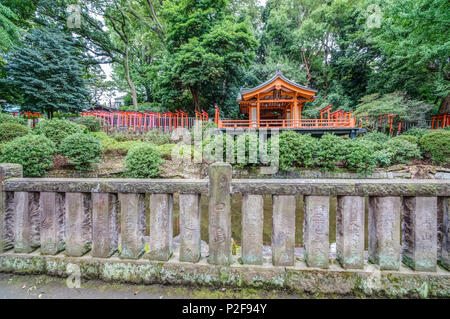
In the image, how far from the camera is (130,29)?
17094 millimetres

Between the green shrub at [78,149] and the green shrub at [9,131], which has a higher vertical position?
the green shrub at [9,131]

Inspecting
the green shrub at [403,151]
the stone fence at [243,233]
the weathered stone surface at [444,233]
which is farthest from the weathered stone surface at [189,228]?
the green shrub at [403,151]

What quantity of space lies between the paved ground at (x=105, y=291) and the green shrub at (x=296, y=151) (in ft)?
21.1

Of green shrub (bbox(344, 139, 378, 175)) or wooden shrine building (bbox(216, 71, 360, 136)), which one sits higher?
wooden shrine building (bbox(216, 71, 360, 136))

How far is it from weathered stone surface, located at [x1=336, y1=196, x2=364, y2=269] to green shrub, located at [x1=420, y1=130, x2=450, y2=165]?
978 centimetres

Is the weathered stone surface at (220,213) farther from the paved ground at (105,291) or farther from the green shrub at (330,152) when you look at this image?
the green shrub at (330,152)

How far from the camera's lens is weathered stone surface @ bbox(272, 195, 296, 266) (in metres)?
1.41

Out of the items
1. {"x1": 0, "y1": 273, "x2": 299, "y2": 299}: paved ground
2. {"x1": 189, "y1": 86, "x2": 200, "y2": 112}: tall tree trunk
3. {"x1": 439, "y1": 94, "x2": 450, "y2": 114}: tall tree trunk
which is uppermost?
{"x1": 189, "y1": 86, "x2": 200, "y2": 112}: tall tree trunk

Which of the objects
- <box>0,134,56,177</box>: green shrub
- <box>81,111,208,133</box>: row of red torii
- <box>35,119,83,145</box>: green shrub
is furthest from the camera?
<box>81,111,208,133</box>: row of red torii

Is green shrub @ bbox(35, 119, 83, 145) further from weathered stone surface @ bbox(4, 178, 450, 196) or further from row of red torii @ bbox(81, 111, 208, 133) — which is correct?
weathered stone surface @ bbox(4, 178, 450, 196)

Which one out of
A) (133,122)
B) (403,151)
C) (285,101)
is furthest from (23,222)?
(285,101)

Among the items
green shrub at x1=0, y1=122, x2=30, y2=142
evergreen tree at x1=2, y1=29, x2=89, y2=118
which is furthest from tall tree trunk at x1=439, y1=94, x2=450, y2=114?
evergreen tree at x1=2, y1=29, x2=89, y2=118

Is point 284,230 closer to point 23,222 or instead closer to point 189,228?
point 189,228

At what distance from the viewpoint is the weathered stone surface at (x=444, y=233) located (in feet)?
4.39
